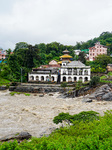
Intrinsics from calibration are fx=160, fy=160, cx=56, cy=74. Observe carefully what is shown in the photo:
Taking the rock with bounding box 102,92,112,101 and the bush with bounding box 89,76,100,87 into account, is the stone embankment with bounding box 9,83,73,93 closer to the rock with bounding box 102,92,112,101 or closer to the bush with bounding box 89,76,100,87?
the bush with bounding box 89,76,100,87

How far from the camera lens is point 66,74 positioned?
43250mm

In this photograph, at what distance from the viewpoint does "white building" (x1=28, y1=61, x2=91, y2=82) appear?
141 ft

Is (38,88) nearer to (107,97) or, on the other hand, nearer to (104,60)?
(107,97)

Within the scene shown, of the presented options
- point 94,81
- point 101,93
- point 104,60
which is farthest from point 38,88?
point 104,60

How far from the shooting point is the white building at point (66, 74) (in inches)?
1694

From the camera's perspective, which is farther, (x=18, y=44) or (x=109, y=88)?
(x=18, y=44)

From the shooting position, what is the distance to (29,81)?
44.2 meters

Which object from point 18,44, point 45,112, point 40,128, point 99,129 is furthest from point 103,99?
point 18,44

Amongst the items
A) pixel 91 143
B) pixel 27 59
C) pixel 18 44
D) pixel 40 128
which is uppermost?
pixel 18 44

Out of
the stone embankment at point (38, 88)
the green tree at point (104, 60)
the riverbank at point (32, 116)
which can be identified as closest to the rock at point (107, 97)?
the riverbank at point (32, 116)

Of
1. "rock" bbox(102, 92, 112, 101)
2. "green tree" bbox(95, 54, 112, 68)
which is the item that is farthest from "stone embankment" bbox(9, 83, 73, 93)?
"green tree" bbox(95, 54, 112, 68)

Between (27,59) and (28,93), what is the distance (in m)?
15.5

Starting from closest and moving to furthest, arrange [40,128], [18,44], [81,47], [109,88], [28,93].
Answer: [40,128]
[109,88]
[28,93]
[18,44]
[81,47]

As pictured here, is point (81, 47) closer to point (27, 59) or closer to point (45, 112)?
point (27, 59)
